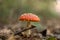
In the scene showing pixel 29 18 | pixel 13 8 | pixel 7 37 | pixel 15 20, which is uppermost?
pixel 13 8

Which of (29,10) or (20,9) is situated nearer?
(29,10)

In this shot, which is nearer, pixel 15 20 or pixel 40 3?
pixel 15 20

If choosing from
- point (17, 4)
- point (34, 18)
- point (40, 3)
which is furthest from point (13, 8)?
point (34, 18)

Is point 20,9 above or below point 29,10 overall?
→ above

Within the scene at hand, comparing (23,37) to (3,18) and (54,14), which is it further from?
(54,14)
